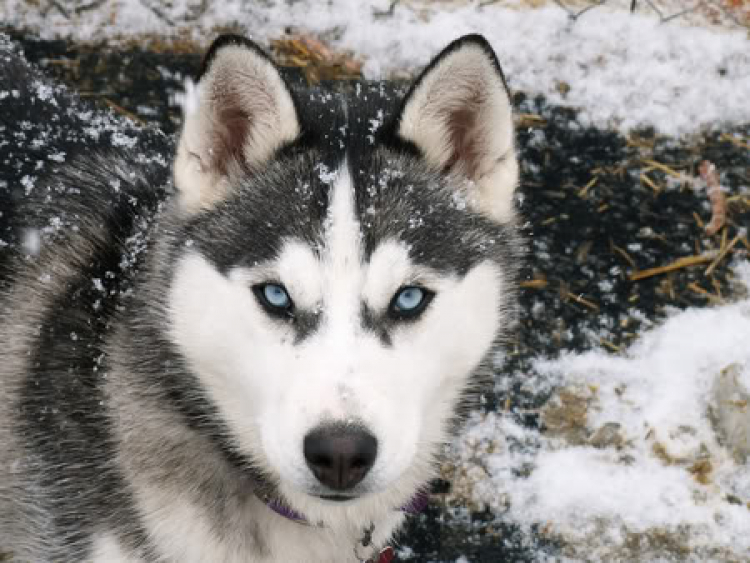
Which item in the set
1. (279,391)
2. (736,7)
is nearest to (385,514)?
(279,391)

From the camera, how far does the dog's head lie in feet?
6.51

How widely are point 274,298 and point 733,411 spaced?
81.3 inches

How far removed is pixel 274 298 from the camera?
2.10 meters

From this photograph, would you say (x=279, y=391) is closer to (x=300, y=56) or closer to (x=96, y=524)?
(x=96, y=524)

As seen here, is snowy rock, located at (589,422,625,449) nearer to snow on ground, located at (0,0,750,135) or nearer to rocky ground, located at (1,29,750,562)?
rocky ground, located at (1,29,750,562)

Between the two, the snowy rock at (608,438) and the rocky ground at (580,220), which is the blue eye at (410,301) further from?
the snowy rock at (608,438)

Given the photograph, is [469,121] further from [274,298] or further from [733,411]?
[733,411]

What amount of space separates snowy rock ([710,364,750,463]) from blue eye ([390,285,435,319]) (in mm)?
1742

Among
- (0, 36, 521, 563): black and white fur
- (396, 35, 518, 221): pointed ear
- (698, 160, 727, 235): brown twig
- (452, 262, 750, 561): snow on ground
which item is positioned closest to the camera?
(0, 36, 521, 563): black and white fur

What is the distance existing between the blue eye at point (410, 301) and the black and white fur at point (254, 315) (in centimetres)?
1

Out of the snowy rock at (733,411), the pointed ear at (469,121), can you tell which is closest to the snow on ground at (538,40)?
the snowy rock at (733,411)

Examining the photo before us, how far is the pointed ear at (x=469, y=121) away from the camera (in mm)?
2164

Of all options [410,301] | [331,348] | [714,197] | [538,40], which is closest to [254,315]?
[331,348]

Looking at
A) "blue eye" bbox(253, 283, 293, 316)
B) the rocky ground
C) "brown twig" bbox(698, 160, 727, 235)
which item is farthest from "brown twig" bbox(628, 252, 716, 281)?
"blue eye" bbox(253, 283, 293, 316)
